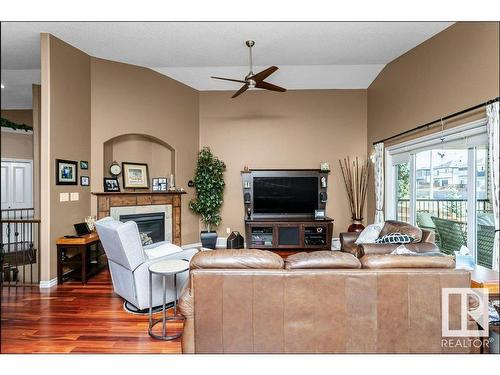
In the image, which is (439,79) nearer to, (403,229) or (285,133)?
(403,229)

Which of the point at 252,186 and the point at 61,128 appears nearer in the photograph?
the point at 61,128

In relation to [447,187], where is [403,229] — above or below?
below

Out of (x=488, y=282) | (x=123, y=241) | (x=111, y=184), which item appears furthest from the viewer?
(x=111, y=184)

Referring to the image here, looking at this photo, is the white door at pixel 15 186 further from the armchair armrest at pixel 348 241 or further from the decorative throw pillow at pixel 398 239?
the decorative throw pillow at pixel 398 239

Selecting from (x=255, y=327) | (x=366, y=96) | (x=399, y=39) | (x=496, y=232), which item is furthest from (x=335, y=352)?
(x=366, y=96)

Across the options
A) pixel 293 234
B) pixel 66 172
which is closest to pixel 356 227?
pixel 293 234

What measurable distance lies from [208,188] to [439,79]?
4309 millimetres

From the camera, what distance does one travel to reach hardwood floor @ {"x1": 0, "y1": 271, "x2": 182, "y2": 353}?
7.63ft

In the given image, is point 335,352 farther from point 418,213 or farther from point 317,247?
point 317,247

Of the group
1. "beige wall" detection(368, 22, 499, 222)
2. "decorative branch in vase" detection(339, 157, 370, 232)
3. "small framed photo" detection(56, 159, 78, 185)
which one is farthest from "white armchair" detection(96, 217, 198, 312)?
"decorative branch in vase" detection(339, 157, 370, 232)

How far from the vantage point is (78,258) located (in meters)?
4.27

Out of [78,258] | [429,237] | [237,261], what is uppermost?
[237,261]

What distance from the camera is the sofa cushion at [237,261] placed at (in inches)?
76.2
